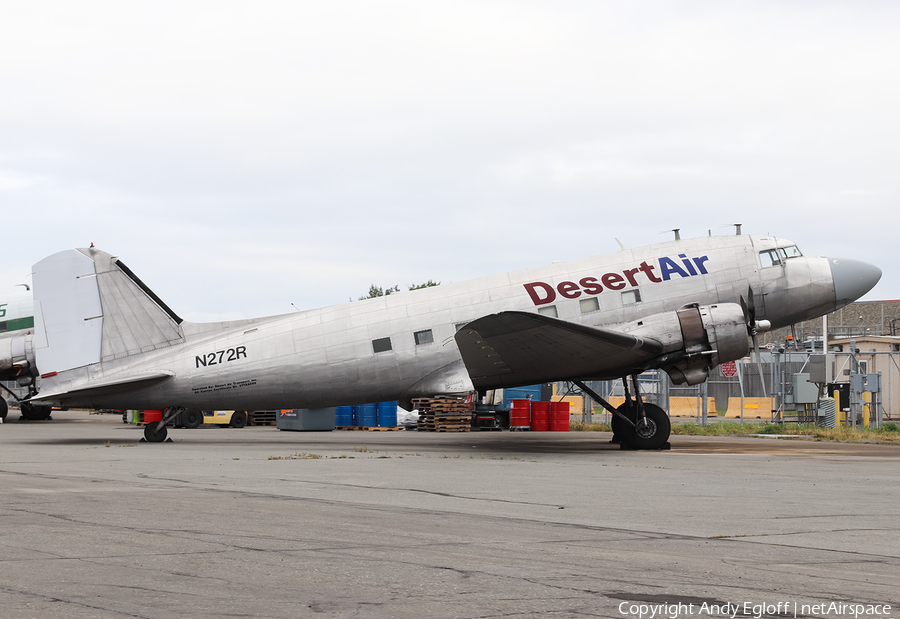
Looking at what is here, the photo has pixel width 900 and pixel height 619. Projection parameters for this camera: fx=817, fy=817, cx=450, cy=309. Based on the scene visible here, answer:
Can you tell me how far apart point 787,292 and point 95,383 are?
16.9 m

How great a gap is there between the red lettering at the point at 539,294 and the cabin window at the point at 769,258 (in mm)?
5057

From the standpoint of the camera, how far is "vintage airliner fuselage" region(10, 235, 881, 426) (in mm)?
19406

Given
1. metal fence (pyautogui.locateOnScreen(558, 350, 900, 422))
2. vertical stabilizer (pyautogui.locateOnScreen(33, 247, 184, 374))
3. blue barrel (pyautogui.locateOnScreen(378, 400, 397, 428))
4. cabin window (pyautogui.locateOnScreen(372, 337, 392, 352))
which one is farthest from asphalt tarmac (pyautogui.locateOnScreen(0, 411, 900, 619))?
metal fence (pyautogui.locateOnScreen(558, 350, 900, 422))

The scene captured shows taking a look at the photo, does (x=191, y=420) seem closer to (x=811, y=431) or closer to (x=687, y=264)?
(x=687, y=264)

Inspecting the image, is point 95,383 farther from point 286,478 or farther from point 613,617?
point 613,617

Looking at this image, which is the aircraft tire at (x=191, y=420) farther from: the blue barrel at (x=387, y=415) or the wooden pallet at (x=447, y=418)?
the wooden pallet at (x=447, y=418)

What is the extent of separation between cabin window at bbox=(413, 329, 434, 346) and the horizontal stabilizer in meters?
5.99

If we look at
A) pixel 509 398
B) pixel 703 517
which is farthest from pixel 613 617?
A: pixel 509 398

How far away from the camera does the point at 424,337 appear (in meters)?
19.7

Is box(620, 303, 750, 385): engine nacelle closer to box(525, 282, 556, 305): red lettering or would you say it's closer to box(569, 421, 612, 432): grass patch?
box(525, 282, 556, 305): red lettering

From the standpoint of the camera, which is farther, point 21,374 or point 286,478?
point 21,374

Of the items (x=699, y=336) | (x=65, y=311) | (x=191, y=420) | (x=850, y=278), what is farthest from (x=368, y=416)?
(x=850, y=278)

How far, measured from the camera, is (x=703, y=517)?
26.6ft

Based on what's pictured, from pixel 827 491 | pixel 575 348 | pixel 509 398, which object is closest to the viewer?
pixel 827 491
